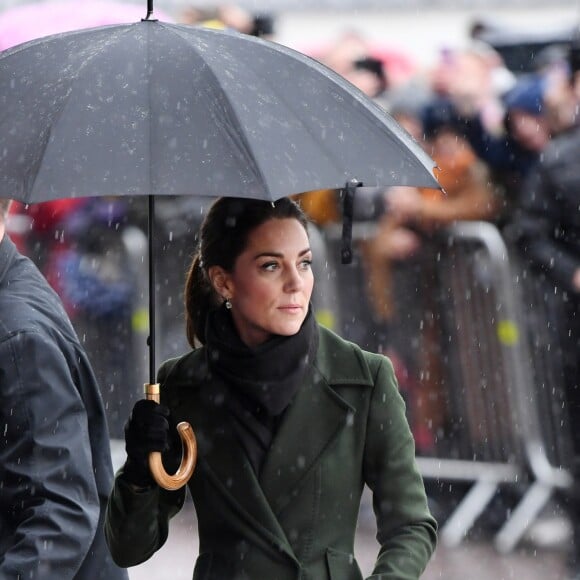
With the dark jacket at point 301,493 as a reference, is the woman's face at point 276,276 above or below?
above

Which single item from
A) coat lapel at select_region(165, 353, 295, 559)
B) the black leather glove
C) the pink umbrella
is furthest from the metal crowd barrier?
the black leather glove

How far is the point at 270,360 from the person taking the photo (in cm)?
382

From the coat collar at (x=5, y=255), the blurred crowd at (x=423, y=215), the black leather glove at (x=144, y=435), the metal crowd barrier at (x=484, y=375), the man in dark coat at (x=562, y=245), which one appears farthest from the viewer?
the metal crowd barrier at (x=484, y=375)

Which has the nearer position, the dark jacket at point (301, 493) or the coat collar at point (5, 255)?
the dark jacket at point (301, 493)

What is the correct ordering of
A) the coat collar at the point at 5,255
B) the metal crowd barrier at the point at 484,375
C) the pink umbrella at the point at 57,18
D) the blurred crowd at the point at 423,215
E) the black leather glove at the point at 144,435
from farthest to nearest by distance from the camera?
1. the pink umbrella at the point at 57,18
2. the metal crowd barrier at the point at 484,375
3. the blurred crowd at the point at 423,215
4. the coat collar at the point at 5,255
5. the black leather glove at the point at 144,435

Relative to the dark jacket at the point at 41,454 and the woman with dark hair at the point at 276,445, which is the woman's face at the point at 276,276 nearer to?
the woman with dark hair at the point at 276,445

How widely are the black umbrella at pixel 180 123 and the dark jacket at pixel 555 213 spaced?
3.66 m

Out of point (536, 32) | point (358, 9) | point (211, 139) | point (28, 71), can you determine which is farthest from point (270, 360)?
point (358, 9)

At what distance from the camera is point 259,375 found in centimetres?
383

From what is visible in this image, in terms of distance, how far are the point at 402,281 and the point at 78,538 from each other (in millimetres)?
4292

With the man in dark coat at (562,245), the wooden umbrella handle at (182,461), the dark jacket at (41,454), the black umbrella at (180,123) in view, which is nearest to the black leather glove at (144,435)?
the wooden umbrella handle at (182,461)

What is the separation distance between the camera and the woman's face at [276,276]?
3.85 meters

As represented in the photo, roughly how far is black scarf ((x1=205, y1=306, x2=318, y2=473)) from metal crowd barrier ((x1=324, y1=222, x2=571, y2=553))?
4008 mm

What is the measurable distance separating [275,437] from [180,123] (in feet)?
2.61
